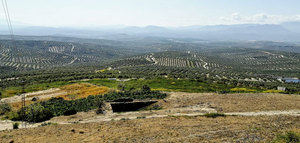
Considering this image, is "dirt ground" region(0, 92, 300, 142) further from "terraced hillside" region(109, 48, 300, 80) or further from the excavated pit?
"terraced hillside" region(109, 48, 300, 80)

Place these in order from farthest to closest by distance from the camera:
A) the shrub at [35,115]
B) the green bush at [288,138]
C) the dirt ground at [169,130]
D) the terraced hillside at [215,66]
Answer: the terraced hillside at [215,66] → the shrub at [35,115] → the dirt ground at [169,130] → the green bush at [288,138]

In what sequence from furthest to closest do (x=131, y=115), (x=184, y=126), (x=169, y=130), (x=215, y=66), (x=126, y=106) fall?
(x=215, y=66)
(x=126, y=106)
(x=131, y=115)
(x=184, y=126)
(x=169, y=130)

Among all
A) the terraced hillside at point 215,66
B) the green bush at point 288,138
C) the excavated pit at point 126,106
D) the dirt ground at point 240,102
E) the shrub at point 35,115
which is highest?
the green bush at point 288,138

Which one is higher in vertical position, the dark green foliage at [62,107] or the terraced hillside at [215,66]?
the dark green foliage at [62,107]

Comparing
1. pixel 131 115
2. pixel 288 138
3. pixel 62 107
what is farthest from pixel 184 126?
pixel 62 107

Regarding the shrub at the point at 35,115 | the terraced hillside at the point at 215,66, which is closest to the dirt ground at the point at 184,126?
the shrub at the point at 35,115

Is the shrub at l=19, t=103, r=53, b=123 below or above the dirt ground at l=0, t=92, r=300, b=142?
below

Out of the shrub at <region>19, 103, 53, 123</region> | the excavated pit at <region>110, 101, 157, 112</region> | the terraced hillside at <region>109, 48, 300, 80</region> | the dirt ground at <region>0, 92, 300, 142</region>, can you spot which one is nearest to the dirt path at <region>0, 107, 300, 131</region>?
the dirt ground at <region>0, 92, 300, 142</region>

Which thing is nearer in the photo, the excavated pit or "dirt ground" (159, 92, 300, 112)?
"dirt ground" (159, 92, 300, 112)

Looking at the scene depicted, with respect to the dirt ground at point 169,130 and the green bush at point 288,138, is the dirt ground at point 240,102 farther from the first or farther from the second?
the green bush at point 288,138

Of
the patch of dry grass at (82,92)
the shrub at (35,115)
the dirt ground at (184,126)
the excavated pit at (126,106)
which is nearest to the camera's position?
the dirt ground at (184,126)

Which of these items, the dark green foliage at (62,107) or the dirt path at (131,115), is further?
the dark green foliage at (62,107)

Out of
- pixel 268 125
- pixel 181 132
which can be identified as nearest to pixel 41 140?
pixel 181 132

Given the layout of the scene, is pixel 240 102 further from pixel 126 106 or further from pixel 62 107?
pixel 62 107
